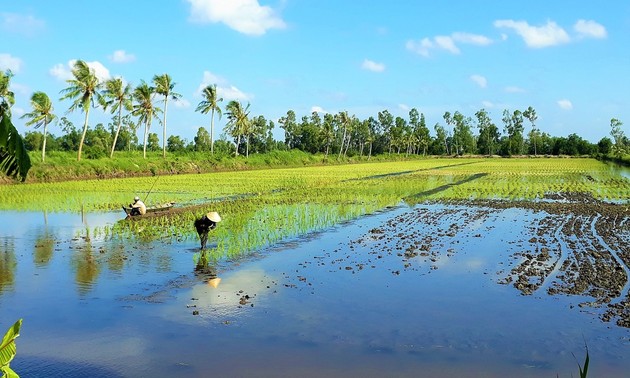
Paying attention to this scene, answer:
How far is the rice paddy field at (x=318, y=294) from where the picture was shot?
5.93 metres

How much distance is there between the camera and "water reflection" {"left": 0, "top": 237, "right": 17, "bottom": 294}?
359 inches

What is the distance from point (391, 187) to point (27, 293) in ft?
75.8

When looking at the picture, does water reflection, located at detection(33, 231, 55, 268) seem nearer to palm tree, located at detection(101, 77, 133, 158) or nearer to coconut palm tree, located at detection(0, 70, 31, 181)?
coconut palm tree, located at detection(0, 70, 31, 181)

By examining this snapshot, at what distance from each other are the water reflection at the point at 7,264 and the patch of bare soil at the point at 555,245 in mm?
6827

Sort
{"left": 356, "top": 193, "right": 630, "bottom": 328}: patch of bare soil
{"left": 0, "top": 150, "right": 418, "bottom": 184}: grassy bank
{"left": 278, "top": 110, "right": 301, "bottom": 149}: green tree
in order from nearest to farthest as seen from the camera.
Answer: {"left": 356, "top": 193, "right": 630, "bottom": 328}: patch of bare soil → {"left": 0, "top": 150, "right": 418, "bottom": 184}: grassy bank → {"left": 278, "top": 110, "right": 301, "bottom": 149}: green tree

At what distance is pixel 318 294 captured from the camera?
27.7ft

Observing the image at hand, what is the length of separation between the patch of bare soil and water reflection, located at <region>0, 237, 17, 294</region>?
6827mm

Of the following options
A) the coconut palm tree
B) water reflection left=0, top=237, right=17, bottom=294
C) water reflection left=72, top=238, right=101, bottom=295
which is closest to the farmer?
water reflection left=72, top=238, right=101, bottom=295

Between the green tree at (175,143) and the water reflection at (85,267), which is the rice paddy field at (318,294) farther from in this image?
the green tree at (175,143)

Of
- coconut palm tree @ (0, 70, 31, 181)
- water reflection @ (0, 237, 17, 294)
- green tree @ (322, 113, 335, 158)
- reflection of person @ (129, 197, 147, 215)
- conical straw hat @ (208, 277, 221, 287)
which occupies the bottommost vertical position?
water reflection @ (0, 237, 17, 294)

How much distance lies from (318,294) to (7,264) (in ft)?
20.6

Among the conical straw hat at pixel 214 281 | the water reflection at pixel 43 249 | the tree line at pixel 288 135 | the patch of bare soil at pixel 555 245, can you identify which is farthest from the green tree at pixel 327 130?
the conical straw hat at pixel 214 281

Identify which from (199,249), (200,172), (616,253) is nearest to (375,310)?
(199,249)

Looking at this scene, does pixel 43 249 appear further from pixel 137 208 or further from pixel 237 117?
pixel 237 117
